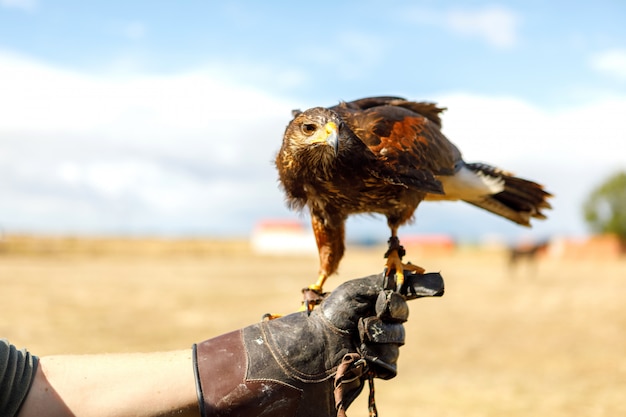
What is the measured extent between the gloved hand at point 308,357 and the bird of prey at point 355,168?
37 cm

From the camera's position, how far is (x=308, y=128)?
3.65 metres

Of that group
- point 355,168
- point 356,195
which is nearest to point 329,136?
point 355,168

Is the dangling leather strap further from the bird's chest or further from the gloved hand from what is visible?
the bird's chest

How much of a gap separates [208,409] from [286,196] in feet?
4.81

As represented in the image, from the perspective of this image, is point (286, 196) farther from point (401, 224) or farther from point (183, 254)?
point (183, 254)

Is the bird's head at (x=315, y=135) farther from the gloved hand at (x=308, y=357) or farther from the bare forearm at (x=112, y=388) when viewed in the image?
the bare forearm at (x=112, y=388)

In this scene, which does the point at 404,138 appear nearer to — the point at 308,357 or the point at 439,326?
the point at 308,357

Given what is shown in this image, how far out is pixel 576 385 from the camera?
10.1 metres

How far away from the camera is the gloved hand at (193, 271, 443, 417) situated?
2682mm

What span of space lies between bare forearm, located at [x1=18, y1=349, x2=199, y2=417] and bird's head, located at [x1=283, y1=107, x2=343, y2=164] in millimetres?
1322

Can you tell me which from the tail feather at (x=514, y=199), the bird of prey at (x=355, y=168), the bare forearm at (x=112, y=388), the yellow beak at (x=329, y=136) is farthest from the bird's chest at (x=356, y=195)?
the bare forearm at (x=112, y=388)

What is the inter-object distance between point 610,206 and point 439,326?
4033cm

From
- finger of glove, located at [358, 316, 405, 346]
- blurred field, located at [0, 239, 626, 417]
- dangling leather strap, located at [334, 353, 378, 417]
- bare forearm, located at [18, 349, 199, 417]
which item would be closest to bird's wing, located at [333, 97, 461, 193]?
finger of glove, located at [358, 316, 405, 346]

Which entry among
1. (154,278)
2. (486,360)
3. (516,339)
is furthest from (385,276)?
(154,278)
